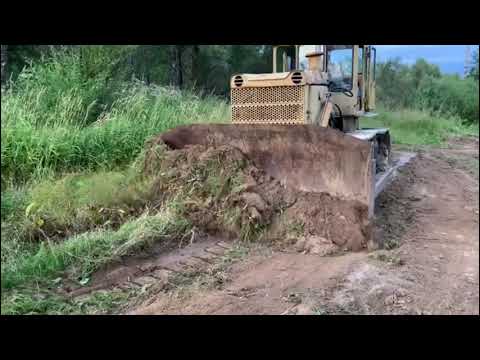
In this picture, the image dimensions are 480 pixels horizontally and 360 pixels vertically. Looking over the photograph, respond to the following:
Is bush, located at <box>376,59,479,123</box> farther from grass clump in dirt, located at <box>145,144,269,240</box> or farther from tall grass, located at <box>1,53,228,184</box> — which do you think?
tall grass, located at <box>1,53,228,184</box>

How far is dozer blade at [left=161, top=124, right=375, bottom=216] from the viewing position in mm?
4445

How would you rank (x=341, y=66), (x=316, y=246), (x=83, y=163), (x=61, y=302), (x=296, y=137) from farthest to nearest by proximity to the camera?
(x=341, y=66)
(x=83, y=163)
(x=296, y=137)
(x=316, y=246)
(x=61, y=302)

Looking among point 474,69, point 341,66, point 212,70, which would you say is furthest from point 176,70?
point 474,69

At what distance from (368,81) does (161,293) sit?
557 centimetres

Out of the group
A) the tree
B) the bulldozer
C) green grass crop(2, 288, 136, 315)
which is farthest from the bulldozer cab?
green grass crop(2, 288, 136, 315)

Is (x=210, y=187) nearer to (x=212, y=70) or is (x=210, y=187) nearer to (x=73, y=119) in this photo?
(x=73, y=119)

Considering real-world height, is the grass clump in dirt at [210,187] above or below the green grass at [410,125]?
below

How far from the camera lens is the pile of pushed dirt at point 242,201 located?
4.45 metres

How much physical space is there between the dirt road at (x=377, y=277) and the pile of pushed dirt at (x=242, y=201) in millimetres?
292

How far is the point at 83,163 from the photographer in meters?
5.13

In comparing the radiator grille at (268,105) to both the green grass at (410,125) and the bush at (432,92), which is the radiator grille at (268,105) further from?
the green grass at (410,125)

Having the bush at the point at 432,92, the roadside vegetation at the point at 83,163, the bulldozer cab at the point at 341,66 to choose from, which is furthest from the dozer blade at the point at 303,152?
Answer: the bulldozer cab at the point at 341,66

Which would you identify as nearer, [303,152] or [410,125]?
[303,152]

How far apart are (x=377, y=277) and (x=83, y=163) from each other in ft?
11.4
